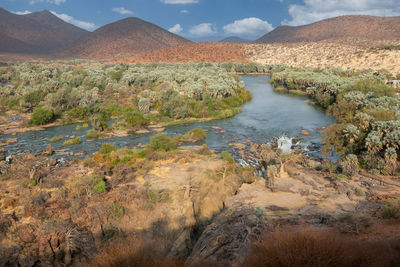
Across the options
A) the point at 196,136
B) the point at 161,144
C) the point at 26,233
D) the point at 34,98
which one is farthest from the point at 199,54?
the point at 26,233

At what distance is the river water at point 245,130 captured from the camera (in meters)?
37.7

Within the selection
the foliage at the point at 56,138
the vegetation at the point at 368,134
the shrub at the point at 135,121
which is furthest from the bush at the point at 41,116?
the vegetation at the point at 368,134

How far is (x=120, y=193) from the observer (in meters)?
21.6

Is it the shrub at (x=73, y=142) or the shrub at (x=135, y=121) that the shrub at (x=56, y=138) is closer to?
the shrub at (x=73, y=142)

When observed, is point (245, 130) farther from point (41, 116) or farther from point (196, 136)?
point (41, 116)

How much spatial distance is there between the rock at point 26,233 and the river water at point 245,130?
60.0 ft

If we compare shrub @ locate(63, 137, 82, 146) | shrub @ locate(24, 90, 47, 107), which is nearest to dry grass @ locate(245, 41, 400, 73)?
shrub @ locate(63, 137, 82, 146)

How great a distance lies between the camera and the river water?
37688mm

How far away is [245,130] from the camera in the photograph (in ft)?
150

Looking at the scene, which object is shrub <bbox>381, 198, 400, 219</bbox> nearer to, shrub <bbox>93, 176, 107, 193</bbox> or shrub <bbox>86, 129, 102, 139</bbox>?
shrub <bbox>93, 176, 107, 193</bbox>

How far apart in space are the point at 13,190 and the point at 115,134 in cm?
2174

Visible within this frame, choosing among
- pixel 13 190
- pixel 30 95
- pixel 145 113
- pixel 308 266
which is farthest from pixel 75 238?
pixel 30 95

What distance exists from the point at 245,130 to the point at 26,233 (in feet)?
115

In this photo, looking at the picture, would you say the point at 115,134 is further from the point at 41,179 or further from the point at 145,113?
the point at 41,179
